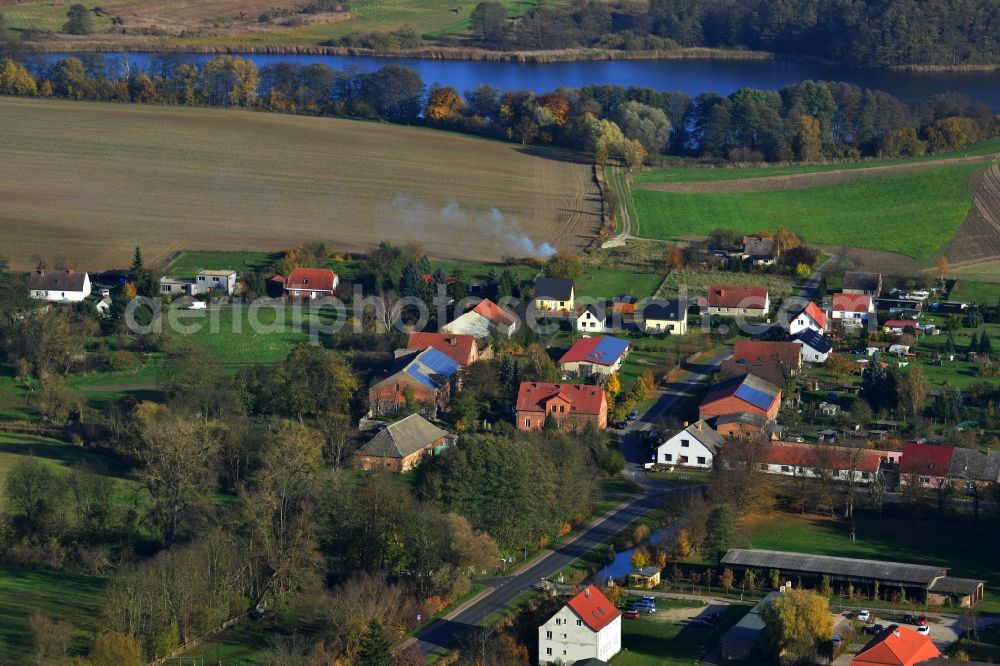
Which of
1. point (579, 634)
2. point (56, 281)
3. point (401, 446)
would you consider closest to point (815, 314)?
point (401, 446)

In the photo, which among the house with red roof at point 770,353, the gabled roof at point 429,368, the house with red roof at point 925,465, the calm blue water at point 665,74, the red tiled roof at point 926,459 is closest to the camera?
the house with red roof at point 925,465

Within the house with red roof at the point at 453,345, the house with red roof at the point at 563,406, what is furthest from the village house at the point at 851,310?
the house with red roof at the point at 563,406

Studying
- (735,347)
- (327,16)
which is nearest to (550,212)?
(735,347)

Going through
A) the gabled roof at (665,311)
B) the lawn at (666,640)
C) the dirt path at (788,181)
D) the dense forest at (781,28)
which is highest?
the dense forest at (781,28)

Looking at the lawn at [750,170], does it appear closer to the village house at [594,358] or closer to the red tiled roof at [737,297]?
the red tiled roof at [737,297]

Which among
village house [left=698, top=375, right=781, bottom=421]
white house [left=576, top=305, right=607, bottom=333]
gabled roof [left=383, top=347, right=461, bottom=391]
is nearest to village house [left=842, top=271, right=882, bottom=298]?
white house [left=576, top=305, right=607, bottom=333]

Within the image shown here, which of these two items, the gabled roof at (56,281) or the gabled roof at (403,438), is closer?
the gabled roof at (403,438)

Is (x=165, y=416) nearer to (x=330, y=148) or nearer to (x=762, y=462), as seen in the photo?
(x=762, y=462)
